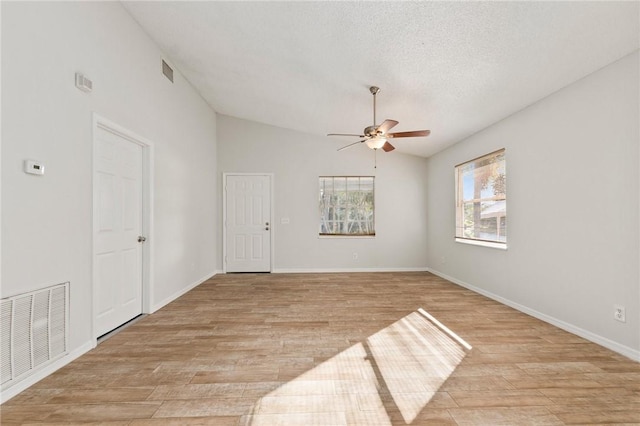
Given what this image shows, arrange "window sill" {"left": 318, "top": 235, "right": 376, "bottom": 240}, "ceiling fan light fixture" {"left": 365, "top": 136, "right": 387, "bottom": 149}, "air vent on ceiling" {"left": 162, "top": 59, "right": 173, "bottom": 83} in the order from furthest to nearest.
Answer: "window sill" {"left": 318, "top": 235, "right": 376, "bottom": 240} < "air vent on ceiling" {"left": 162, "top": 59, "right": 173, "bottom": 83} < "ceiling fan light fixture" {"left": 365, "top": 136, "right": 387, "bottom": 149}

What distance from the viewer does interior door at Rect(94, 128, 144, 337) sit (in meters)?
2.73

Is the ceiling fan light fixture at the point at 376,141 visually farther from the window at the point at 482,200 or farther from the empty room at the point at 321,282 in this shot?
the window at the point at 482,200

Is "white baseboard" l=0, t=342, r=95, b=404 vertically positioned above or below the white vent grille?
below

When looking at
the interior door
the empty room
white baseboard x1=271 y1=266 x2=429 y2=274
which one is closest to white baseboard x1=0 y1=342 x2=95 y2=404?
the empty room

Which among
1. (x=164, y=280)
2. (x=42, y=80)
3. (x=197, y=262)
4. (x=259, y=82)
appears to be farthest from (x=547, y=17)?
(x=197, y=262)

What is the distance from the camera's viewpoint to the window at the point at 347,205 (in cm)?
615

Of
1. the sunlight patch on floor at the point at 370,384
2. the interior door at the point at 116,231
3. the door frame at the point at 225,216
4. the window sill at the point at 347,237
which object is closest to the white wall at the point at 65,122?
the interior door at the point at 116,231

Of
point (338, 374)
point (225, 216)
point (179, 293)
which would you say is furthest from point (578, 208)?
point (225, 216)

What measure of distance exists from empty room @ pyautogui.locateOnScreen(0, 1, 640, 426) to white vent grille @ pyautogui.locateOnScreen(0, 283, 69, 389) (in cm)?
2

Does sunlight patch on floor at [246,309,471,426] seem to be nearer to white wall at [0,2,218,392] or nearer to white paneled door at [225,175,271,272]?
white wall at [0,2,218,392]

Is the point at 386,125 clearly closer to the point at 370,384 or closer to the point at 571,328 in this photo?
the point at 370,384

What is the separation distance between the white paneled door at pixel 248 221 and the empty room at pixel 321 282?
102cm

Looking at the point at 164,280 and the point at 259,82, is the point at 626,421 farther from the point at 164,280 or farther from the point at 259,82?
the point at 259,82

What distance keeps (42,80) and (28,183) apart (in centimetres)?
75
